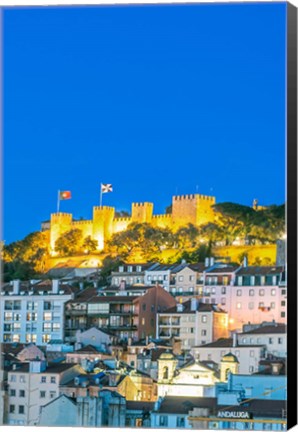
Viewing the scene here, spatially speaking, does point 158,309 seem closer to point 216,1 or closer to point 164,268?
point 164,268

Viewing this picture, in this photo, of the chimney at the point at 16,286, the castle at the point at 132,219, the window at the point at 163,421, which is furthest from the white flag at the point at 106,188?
the window at the point at 163,421

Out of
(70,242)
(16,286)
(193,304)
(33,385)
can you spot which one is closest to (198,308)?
(193,304)

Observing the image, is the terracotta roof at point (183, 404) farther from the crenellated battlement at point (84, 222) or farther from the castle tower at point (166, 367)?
the crenellated battlement at point (84, 222)

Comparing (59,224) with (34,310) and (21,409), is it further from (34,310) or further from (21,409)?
(21,409)

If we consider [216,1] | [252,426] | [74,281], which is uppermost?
[216,1]

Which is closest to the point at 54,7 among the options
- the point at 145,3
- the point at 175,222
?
the point at 145,3

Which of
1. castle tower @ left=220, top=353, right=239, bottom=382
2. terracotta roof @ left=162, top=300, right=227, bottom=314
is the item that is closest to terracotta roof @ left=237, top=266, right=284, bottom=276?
terracotta roof @ left=162, top=300, right=227, bottom=314
